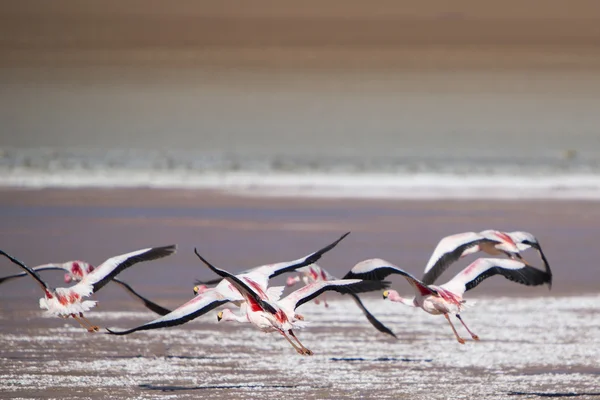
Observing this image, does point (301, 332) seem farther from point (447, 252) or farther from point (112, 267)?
point (112, 267)

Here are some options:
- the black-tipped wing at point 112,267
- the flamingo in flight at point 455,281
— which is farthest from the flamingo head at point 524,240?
the black-tipped wing at point 112,267

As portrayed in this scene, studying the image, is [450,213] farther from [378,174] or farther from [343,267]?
[378,174]

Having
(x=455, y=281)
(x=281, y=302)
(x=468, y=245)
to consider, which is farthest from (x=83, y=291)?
(x=468, y=245)

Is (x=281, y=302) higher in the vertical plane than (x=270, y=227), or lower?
lower

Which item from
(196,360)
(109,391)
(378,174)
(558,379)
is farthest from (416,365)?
(378,174)

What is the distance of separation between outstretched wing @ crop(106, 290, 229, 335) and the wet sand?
33.2 inches

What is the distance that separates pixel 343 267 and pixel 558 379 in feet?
21.6

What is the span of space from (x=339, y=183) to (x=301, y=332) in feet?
55.3

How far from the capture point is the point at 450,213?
22.5 meters

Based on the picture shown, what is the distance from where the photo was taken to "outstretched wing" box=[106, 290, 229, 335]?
9.12m

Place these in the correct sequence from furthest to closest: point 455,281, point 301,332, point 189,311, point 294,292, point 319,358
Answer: point 301,332 → point 319,358 → point 455,281 → point 294,292 → point 189,311

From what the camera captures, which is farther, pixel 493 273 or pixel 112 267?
pixel 493 273

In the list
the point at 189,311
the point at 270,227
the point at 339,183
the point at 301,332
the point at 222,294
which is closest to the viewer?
the point at 189,311

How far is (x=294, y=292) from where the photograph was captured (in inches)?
380
